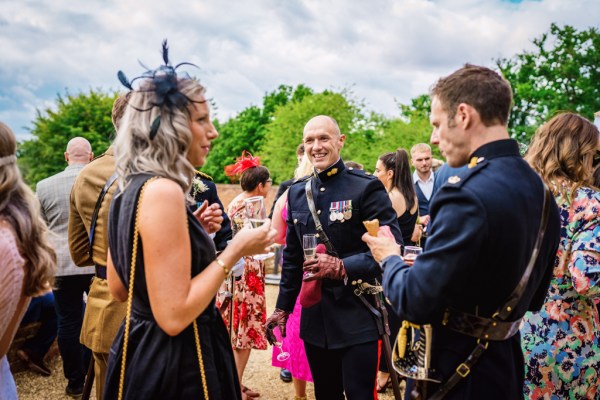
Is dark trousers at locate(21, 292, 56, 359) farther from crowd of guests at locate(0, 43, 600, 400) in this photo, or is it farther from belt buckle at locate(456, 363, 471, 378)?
belt buckle at locate(456, 363, 471, 378)

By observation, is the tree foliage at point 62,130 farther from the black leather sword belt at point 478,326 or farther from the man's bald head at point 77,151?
the black leather sword belt at point 478,326

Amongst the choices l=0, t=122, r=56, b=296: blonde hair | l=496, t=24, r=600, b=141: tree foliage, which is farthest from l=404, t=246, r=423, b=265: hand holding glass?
l=496, t=24, r=600, b=141: tree foliage

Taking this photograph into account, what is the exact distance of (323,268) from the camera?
9.62 ft

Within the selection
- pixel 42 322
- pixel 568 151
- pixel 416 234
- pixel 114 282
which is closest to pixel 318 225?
pixel 114 282

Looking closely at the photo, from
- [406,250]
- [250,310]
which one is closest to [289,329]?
[250,310]

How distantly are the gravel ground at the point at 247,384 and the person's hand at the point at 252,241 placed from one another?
358cm

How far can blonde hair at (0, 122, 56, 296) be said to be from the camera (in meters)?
1.83

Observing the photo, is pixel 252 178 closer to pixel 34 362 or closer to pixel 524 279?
pixel 34 362

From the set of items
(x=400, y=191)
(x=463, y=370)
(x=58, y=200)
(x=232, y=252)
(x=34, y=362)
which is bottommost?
(x=34, y=362)

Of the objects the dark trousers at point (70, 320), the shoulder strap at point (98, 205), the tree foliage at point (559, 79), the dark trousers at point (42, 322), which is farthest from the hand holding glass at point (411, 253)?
the tree foliage at point (559, 79)

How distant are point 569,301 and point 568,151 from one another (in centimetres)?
92

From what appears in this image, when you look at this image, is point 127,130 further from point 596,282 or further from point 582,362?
point 582,362

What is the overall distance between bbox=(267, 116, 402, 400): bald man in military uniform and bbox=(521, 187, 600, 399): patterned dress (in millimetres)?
1016

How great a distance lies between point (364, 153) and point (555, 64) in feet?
48.0
